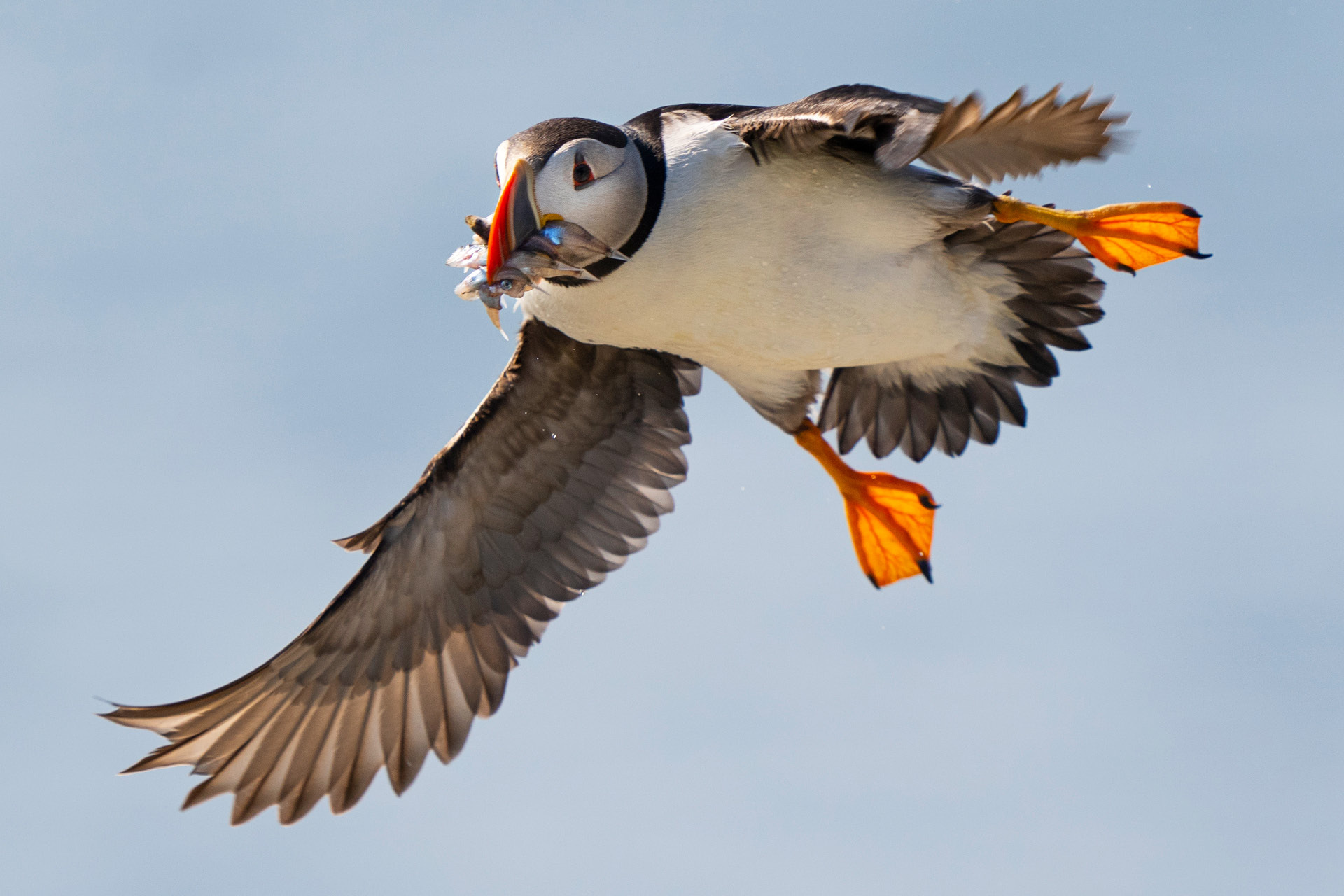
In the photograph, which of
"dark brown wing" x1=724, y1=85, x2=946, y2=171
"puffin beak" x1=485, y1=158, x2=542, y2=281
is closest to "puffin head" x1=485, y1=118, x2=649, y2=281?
"puffin beak" x1=485, y1=158, x2=542, y2=281

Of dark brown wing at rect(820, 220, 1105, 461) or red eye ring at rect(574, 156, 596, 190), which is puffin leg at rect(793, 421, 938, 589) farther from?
red eye ring at rect(574, 156, 596, 190)

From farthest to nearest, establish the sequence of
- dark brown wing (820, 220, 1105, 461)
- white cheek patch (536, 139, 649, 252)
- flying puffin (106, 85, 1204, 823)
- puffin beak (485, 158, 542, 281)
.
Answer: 1. dark brown wing (820, 220, 1105, 461)
2. flying puffin (106, 85, 1204, 823)
3. white cheek patch (536, 139, 649, 252)
4. puffin beak (485, 158, 542, 281)

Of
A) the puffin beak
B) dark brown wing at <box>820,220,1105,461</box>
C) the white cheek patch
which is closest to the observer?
the puffin beak

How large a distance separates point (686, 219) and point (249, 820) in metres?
3.37

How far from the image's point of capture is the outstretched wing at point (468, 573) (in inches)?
257

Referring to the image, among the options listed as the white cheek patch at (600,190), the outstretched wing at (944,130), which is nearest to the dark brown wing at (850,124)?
the outstretched wing at (944,130)

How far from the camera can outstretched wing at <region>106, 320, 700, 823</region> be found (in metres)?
6.52

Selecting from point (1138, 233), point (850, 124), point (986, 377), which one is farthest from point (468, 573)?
point (1138, 233)

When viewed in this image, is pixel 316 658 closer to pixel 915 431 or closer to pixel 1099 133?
pixel 915 431

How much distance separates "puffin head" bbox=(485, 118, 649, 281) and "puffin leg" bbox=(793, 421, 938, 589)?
87.7 inches

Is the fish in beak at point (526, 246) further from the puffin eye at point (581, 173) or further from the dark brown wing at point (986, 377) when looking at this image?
the dark brown wing at point (986, 377)

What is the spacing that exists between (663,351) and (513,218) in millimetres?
1558

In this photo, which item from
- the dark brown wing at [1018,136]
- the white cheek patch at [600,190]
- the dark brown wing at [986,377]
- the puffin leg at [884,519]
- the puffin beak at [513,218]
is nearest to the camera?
the dark brown wing at [1018,136]

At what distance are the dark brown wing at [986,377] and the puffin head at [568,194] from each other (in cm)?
167
